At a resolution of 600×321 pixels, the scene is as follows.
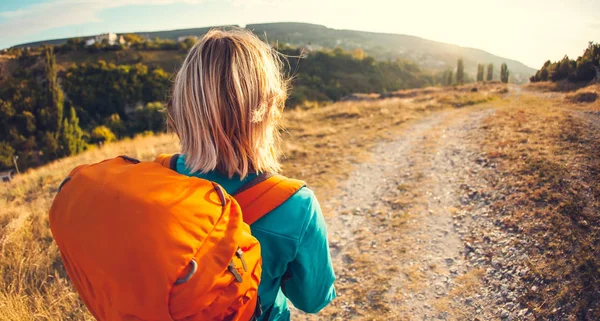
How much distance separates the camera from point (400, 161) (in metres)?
7.34

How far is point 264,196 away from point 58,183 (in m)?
8.31

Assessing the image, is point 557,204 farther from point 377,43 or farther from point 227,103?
point 377,43

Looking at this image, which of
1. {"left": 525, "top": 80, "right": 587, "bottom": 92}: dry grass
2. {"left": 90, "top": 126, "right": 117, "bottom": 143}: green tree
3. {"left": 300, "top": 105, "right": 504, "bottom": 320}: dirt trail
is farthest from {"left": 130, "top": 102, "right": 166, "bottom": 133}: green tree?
{"left": 525, "top": 80, "right": 587, "bottom": 92}: dry grass

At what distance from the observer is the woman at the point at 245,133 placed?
3.88 feet

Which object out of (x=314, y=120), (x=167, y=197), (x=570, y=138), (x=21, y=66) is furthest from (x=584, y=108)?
(x=21, y=66)

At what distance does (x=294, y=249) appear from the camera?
1236 mm

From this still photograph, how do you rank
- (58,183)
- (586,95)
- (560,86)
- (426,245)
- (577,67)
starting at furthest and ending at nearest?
(560,86), (577,67), (586,95), (58,183), (426,245)

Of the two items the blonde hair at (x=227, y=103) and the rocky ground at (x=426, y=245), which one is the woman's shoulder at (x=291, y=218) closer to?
the blonde hair at (x=227, y=103)

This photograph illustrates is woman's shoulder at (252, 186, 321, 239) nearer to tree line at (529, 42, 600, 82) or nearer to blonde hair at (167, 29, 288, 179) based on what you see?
blonde hair at (167, 29, 288, 179)

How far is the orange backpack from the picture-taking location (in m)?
0.94

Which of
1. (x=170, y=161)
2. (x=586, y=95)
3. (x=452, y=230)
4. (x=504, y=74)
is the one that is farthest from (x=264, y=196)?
(x=504, y=74)

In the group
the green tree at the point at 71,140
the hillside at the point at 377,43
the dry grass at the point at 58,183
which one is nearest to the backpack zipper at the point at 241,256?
the dry grass at the point at 58,183

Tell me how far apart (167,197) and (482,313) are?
3198mm

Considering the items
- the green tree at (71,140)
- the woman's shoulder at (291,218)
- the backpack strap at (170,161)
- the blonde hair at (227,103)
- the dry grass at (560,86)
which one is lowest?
the green tree at (71,140)
